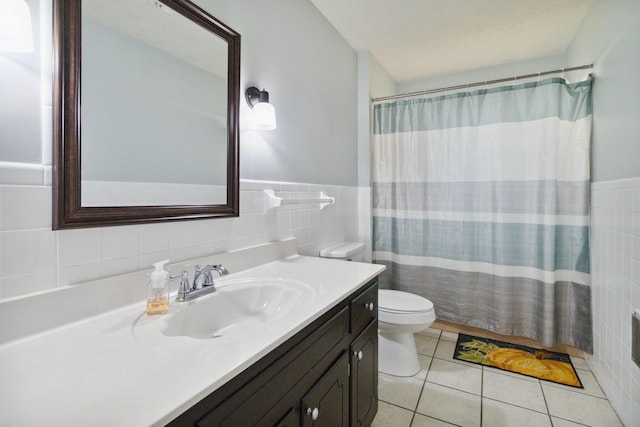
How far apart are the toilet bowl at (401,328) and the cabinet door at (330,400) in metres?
0.77

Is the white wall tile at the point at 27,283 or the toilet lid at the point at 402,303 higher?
the white wall tile at the point at 27,283

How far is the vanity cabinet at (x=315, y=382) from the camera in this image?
2.09ft

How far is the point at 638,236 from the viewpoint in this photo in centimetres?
133

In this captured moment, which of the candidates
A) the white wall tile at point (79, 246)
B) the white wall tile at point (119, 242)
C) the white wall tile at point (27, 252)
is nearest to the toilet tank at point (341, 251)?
the white wall tile at point (119, 242)

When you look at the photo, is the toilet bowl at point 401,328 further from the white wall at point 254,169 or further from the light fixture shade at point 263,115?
the light fixture shade at point 263,115

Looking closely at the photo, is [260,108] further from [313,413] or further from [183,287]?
[313,413]

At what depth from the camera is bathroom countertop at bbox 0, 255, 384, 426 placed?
1.56 feet

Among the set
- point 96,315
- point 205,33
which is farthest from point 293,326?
point 205,33

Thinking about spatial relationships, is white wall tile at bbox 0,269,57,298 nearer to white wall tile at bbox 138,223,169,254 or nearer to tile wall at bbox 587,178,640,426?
white wall tile at bbox 138,223,169,254

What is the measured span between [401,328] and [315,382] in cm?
106

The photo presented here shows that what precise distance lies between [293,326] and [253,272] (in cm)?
59

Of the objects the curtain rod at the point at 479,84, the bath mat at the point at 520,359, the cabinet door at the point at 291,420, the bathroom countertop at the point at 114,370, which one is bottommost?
the bath mat at the point at 520,359

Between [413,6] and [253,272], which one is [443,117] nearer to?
[413,6]

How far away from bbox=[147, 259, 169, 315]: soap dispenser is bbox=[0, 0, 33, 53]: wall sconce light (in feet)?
2.04
